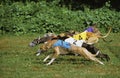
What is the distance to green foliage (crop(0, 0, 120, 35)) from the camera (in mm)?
24734

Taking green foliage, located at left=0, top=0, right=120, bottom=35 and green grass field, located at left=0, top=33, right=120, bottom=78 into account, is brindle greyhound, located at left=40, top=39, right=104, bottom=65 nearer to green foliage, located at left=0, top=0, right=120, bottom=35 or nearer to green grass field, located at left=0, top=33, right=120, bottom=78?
green grass field, located at left=0, top=33, right=120, bottom=78

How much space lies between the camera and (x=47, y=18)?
82.1 ft

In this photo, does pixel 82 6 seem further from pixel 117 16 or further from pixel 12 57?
pixel 12 57

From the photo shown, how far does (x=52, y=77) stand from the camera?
1299cm

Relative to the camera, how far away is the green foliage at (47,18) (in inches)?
974

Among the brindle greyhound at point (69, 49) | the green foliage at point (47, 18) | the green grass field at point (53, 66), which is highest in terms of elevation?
the brindle greyhound at point (69, 49)

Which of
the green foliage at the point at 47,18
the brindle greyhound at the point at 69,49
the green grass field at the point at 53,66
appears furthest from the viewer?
the green foliage at the point at 47,18

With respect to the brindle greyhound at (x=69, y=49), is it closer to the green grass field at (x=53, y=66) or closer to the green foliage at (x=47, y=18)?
the green grass field at (x=53, y=66)

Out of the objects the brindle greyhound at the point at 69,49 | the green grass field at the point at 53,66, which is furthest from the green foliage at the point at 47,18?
the brindle greyhound at the point at 69,49

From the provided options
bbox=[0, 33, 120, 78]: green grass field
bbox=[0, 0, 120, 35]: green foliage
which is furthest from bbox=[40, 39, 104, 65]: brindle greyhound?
bbox=[0, 0, 120, 35]: green foliage

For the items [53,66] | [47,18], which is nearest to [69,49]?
[53,66]

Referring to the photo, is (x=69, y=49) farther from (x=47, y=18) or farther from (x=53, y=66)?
(x=47, y=18)

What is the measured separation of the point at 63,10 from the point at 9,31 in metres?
3.32

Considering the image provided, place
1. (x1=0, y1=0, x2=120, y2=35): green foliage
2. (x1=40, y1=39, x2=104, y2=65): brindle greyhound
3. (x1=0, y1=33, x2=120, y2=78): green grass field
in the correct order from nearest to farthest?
(x1=0, y1=33, x2=120, y2=78): green grass field, (x1=40, y1=39, x2=104, y2=65): brindle greyhound, (x1=0, y1=0, x2=120, y2=35): green foliage
